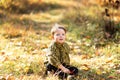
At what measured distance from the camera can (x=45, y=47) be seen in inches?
322

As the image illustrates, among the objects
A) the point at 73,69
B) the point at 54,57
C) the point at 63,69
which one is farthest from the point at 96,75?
the point at 54,57

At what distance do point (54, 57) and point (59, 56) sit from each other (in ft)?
0.50

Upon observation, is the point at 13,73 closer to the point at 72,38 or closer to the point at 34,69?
the point at 34,69

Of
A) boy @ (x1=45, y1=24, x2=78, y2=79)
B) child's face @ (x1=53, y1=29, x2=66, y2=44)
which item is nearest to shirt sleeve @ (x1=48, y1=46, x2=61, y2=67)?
boy @ (x1=45, y1=24, x2=78, y2=79)

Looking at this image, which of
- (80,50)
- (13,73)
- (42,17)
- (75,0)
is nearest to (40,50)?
(80,50)

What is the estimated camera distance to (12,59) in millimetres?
7074

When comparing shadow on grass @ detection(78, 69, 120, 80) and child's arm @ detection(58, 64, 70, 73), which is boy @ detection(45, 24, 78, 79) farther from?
shadow on grass @ detection(78, 69, 120, 80)

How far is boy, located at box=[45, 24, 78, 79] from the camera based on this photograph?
6188mm

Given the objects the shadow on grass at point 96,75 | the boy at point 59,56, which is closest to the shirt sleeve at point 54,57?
the boy at point 59,56

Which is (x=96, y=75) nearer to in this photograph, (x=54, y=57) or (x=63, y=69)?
(x=63, y=69)

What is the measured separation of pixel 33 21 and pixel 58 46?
5.37 meters

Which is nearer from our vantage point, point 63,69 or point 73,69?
point 63,69

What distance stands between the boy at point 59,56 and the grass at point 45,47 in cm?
20

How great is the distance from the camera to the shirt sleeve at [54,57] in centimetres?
621
